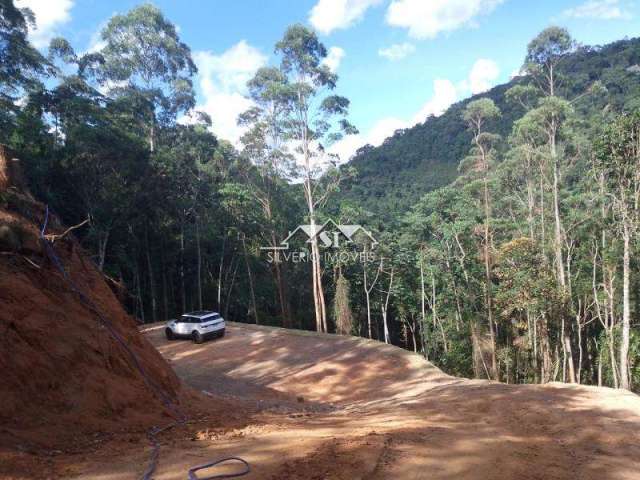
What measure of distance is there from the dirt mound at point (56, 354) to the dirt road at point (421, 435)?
1009mm

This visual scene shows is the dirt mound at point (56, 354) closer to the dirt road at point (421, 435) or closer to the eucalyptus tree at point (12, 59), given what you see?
the dirt road at point (421, 435)

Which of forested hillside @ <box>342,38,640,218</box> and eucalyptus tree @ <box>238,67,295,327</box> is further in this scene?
forested hillside @ <box>342,38,640,218</box>

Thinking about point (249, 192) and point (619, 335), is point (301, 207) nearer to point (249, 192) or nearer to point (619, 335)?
point (249, 192)

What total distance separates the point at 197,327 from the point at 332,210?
1524cm

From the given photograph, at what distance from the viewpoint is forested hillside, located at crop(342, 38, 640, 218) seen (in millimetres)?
45469

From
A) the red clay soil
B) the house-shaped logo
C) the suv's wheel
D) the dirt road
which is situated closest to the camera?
the dirt road

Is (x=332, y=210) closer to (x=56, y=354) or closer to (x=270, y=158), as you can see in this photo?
(x=270, y=158)

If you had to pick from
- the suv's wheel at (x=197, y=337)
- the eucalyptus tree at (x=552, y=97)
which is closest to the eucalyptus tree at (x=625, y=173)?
the eucalyptus tree at (x=552, y=97)

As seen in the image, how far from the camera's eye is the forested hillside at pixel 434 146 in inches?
1790

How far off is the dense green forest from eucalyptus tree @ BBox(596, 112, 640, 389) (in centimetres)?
6

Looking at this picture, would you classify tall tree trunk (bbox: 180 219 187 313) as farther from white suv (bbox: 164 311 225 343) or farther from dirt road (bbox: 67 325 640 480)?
dirt road (bbox: 67 325 640 480)

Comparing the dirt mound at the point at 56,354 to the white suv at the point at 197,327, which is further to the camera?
the white suv at the point at 197,327

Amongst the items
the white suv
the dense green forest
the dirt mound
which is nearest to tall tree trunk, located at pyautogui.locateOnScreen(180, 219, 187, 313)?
the dense green forest

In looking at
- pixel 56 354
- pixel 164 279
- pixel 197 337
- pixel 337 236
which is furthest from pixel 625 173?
pixel 164 279
